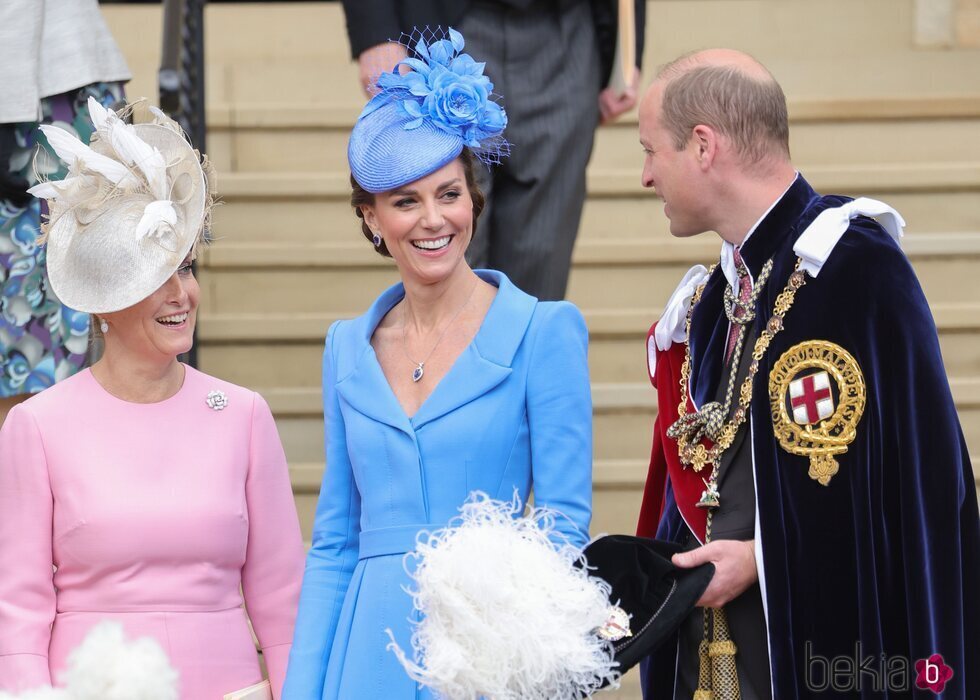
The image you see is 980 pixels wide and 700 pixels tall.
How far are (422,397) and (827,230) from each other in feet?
2.90

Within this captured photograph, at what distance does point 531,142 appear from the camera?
4.66 m

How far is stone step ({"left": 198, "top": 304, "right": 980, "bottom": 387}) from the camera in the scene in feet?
20.0

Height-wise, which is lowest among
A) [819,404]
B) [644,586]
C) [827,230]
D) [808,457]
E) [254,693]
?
[254,693]

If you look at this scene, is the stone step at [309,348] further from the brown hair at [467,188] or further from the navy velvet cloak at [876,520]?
the navy velvet cloak at [876,520]

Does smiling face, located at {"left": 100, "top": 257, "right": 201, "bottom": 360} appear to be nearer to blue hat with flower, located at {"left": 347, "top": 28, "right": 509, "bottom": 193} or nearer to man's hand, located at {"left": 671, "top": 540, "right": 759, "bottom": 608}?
blue hat with flower, located at {"left": 347, "top": 28, "right": 509, "bottom": 193}

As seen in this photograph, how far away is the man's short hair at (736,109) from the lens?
3.13 meters

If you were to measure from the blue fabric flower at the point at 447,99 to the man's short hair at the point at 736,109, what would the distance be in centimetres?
40

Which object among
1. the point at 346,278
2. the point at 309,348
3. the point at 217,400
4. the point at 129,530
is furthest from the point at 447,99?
the point at 346,278

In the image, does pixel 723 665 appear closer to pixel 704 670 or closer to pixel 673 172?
pixel 704 670

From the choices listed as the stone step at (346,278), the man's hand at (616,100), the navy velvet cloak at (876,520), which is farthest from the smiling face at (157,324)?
the stone step at (346,278)

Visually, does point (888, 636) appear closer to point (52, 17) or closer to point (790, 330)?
point (790, 330)

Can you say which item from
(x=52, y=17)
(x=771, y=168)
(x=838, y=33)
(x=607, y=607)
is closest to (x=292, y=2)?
(x=838, y=33)

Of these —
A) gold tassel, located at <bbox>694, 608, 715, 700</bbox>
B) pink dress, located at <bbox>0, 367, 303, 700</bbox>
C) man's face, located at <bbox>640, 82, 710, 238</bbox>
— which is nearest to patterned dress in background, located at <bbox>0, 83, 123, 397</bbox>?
pink dress, located at <bbox>0, 367, 303, 700</bbox>

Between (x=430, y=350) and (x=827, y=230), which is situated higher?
(x=827, y=230)
